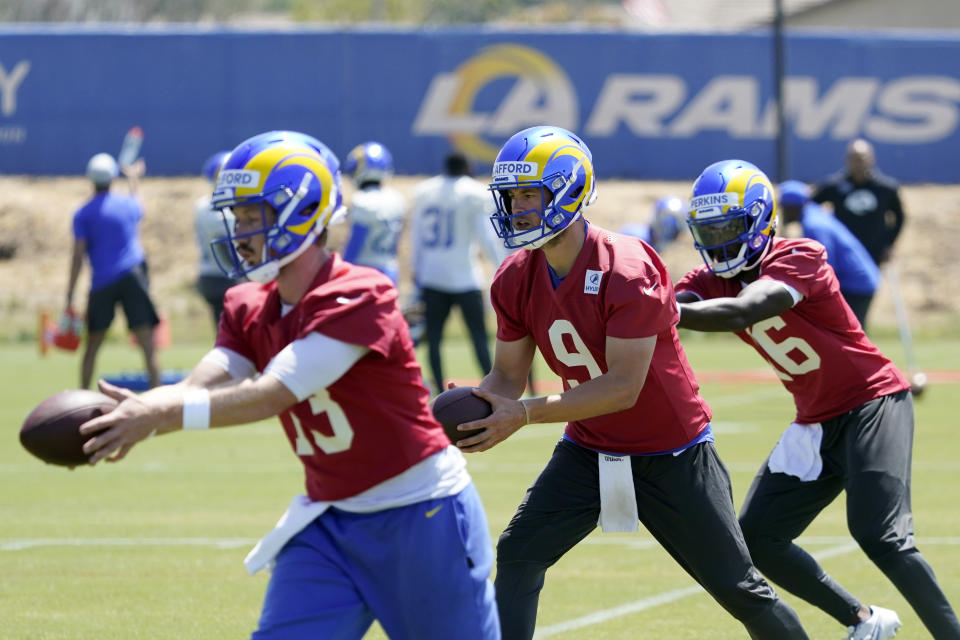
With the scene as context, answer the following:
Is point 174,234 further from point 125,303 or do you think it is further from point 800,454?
point 800,454

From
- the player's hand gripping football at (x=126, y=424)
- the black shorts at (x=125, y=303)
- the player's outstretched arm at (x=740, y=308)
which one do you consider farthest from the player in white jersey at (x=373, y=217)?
the player's hand gripping football at (x=126, y=424)

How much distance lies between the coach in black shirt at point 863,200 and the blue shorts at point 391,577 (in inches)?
458

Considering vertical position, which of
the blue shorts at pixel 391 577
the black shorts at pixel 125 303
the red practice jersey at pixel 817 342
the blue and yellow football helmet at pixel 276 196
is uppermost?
the blue and yellow football helmet at pixel 276 196

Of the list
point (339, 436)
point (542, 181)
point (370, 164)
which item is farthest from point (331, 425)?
point (370, 164)

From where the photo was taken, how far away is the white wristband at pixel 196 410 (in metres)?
4.09

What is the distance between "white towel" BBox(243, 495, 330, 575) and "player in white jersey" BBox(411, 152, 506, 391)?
9509 mm

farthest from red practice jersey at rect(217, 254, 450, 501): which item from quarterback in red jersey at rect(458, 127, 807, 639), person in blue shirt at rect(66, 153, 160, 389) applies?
person in blue shirt at rect(66, 153, 160, 389)

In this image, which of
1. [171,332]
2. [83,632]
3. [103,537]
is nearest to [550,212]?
[83,632]

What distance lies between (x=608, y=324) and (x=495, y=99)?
25.7m

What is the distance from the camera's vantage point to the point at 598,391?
4.95 m

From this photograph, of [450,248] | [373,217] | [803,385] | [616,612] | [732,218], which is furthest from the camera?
[450,248]

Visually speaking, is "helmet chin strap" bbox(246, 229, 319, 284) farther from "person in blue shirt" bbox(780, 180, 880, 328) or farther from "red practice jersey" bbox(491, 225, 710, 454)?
"person in blue shirt" bbox(780, 180, 880, 328)

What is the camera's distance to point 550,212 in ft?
16.8

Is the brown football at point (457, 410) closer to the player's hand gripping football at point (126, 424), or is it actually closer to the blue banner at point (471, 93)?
the player's hand gripping football at point (126, 424)
